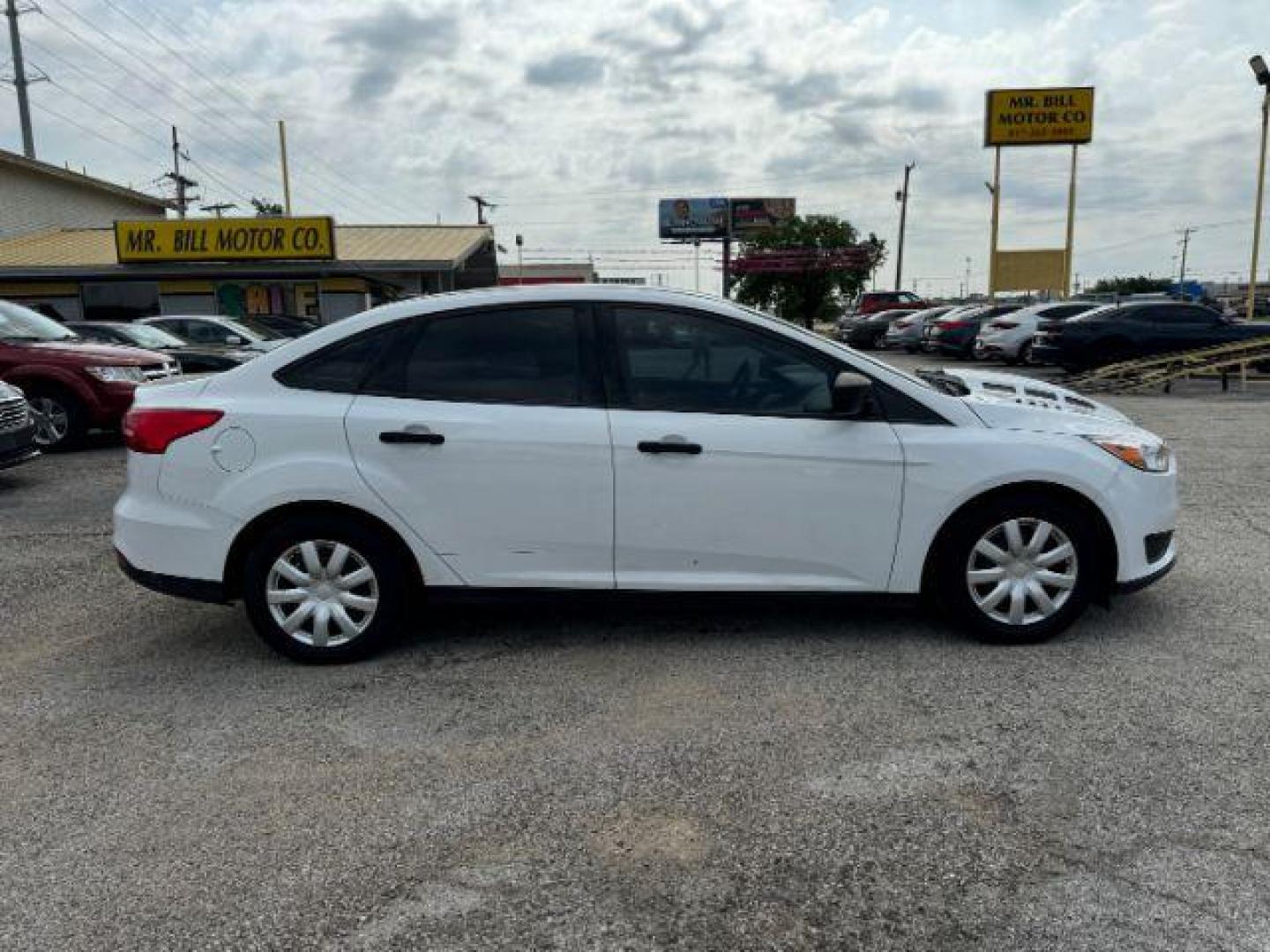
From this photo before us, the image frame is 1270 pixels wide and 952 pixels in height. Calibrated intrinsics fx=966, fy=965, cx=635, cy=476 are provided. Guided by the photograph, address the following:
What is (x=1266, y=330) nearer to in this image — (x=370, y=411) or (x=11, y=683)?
(x=370, y=411)

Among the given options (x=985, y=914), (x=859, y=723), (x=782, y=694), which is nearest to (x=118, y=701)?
(x=782, y=694)

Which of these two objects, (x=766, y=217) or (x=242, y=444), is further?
(x=766, y=217)

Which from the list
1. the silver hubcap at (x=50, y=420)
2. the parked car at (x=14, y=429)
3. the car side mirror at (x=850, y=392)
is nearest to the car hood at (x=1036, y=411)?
the car side mirror at (x=850, y=392)

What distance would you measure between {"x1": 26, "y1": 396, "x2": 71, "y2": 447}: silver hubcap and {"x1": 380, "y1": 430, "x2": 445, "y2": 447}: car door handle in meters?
7.87

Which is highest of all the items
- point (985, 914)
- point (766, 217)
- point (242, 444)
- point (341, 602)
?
point (766, 217)

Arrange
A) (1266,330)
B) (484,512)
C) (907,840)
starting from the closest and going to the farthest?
(907,840) < (484,512) < (1266,330)

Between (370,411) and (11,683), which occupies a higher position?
(370,411)

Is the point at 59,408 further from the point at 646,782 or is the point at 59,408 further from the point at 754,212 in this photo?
the point at 754,212

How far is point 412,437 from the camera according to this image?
4.04 m

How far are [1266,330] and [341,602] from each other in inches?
743

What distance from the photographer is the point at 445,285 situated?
32469 mm

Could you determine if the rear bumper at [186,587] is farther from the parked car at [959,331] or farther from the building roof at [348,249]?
the building roof at [348,249]

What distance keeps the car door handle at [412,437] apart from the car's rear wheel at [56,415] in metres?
7.77

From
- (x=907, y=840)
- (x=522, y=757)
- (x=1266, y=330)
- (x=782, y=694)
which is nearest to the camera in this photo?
(x=907, y=840)
